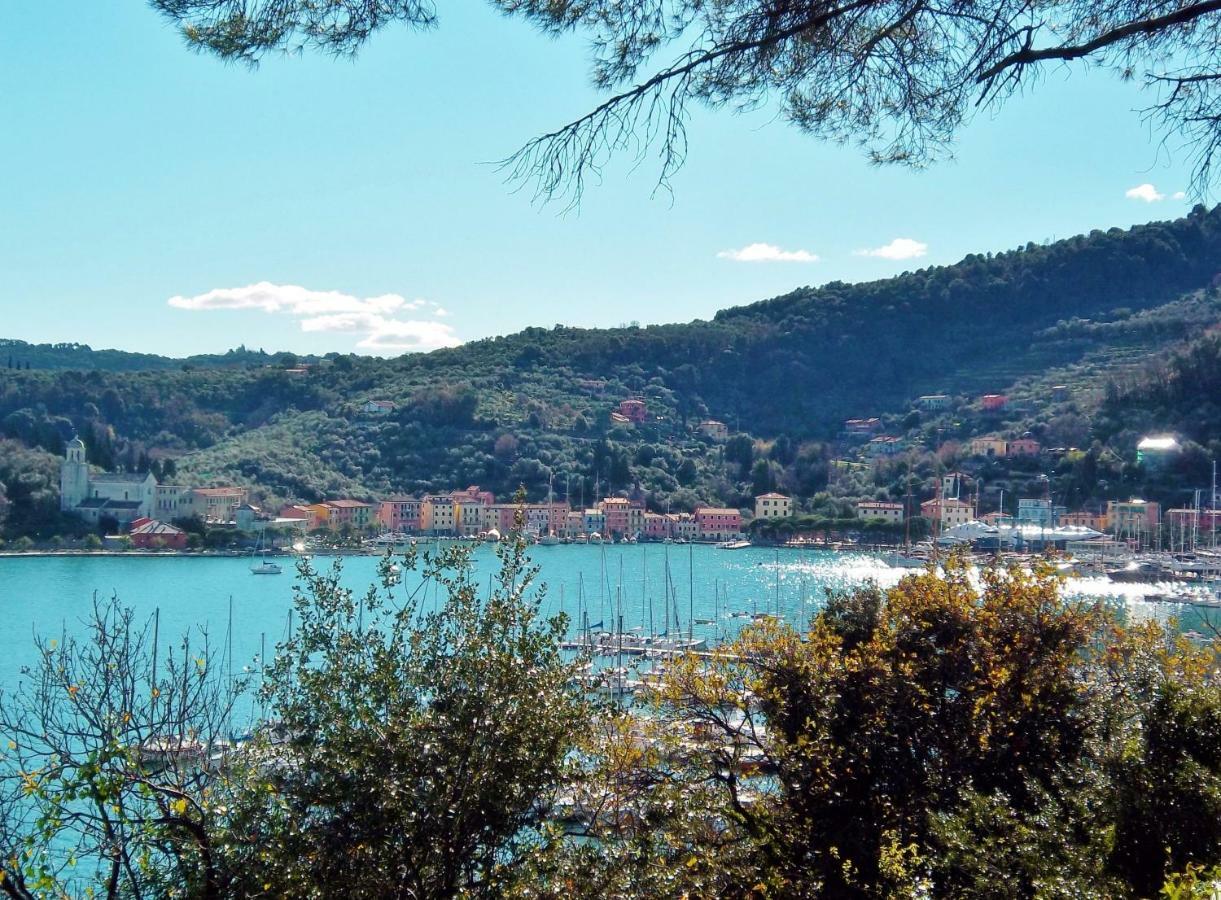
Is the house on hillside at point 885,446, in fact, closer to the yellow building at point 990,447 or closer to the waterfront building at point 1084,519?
the yellow building at point 990,447

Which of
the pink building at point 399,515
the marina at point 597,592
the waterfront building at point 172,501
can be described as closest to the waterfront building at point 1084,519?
the marina at point 597,592

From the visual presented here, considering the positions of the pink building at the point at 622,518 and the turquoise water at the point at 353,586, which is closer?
the turquoise water at the point at 353,586

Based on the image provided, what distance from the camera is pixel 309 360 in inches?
3378

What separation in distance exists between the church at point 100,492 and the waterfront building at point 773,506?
30.7 m

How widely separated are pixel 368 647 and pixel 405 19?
7.42ft

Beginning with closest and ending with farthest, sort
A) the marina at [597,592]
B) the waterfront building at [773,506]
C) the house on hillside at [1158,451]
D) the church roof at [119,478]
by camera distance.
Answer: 1. the marina at [597,592]
2. the house on hillside at [1158,451]
3. the church roof at [119,478]
4. the waterfront building at [773,506]

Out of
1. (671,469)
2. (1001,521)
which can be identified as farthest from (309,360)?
(1001,521)

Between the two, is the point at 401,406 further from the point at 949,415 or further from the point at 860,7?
the point at 860,7

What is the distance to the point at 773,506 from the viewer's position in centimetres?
5506

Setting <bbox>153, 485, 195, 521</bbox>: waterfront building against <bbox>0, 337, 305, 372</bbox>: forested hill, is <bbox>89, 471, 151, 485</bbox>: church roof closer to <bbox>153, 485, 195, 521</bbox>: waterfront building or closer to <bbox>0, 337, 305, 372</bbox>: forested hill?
<bbox>153, 485, 195, 521</bbox>: waterfront building

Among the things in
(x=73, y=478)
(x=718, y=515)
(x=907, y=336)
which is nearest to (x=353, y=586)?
(x=73, y=478)

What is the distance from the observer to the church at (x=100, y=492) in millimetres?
49312

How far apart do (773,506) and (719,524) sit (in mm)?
3000

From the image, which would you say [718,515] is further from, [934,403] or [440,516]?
[440,516]
